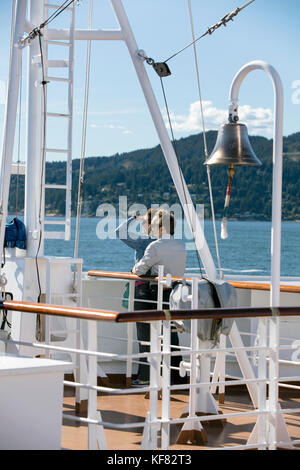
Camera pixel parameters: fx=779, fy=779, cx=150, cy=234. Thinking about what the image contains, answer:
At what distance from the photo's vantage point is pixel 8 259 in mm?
5668

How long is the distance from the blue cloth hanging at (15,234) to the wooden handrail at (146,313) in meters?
1.85

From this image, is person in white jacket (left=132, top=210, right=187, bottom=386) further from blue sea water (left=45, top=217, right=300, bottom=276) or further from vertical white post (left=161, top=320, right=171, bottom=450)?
blue sea water (left=45, top=217, right=300, bottom=276)

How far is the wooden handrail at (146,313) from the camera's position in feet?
10.8

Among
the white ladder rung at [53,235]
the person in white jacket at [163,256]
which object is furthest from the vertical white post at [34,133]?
the person in white jacket at [163,256]

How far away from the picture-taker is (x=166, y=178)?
211 feet

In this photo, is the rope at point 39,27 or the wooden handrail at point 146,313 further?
the rope at point 39,27

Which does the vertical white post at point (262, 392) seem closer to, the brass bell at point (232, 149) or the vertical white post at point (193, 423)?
the vertical white post at point (193, 423)

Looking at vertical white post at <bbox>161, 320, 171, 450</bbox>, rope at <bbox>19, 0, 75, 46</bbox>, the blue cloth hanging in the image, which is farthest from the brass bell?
the blue cloth hanging

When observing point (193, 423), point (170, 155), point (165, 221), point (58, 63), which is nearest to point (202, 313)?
point (193, 423)

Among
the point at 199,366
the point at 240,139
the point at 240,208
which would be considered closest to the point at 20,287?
the point at 199,366

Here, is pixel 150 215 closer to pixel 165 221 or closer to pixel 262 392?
pixel 165 221

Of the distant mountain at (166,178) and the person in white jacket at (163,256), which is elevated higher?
the distant mountain at (166,178)

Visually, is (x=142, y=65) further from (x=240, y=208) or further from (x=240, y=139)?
(x=240, y=208)
